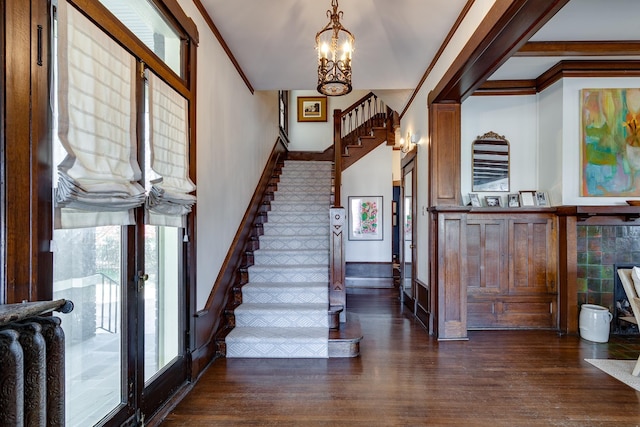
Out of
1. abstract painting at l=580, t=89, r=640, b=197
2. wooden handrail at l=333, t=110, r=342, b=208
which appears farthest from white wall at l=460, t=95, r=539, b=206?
wooden handrail at l=333, t=110, r=342, b=208

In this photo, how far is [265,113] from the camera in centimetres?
620

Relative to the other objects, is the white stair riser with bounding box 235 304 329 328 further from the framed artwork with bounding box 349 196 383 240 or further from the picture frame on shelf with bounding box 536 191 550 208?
the framed artwork with bounding box 349 196 383 240

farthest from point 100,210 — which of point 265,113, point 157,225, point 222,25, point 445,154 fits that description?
point 265,113

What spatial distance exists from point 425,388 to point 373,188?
5302 mm

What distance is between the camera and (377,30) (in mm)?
3561

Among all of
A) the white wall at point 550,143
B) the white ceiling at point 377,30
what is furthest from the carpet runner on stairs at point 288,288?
the white wall at point 550,143

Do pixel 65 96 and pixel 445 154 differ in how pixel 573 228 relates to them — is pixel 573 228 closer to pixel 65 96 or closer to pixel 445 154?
pixel 445 154

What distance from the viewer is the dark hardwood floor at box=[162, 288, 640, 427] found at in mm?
2488

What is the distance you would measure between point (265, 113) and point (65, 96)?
15.7 feet

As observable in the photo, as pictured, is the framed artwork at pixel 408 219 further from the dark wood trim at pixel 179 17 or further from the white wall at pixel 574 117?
the dark wood trim at pixel 179 17

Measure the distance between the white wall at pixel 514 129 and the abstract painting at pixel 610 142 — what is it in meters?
0.59

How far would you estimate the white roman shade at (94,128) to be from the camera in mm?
1577

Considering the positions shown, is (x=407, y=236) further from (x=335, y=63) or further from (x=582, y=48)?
(x=335, y=63)

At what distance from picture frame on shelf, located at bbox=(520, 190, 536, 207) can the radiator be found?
502 cm
